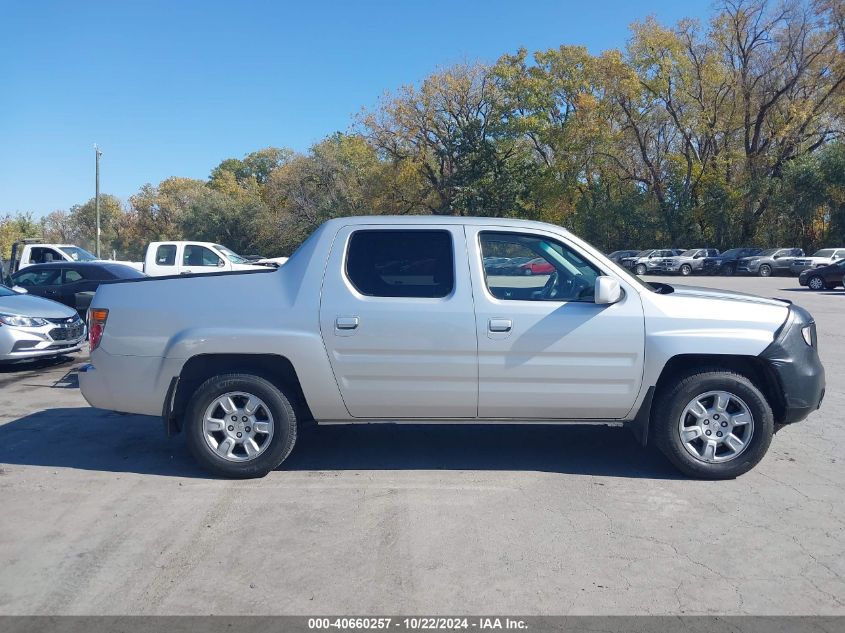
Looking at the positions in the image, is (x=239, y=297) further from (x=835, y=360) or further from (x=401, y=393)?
(x=835, y=360)

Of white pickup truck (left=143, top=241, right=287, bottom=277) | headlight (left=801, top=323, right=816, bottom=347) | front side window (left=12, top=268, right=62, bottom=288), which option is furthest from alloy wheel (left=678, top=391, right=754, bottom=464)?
white pickup truck (left=143, top=241, right=287, bottom=277)

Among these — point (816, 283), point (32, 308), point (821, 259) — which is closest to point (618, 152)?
point (821, 259)

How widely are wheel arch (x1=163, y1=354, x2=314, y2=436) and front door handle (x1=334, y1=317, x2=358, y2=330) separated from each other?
18.6 inches

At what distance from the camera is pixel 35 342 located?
10266 mm

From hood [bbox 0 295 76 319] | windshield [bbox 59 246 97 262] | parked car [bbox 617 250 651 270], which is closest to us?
hood [bbox 0 295 76 319]

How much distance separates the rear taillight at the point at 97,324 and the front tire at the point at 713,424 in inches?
166

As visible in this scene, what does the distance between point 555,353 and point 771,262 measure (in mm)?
40653

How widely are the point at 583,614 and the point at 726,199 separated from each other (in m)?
48.5

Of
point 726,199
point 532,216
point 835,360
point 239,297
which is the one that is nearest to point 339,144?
point 532,216

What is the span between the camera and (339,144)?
5988 centimetres

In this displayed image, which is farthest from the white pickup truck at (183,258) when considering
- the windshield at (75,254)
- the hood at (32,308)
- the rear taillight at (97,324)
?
the rear taillight at (97,324)

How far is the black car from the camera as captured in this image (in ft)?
49.0

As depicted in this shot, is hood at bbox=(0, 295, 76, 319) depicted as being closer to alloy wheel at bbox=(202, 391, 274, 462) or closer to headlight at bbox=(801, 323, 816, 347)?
alloy wheel at bbox=(202, 391, 274, 462)

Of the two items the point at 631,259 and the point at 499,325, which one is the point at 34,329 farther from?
the point at 631,259
